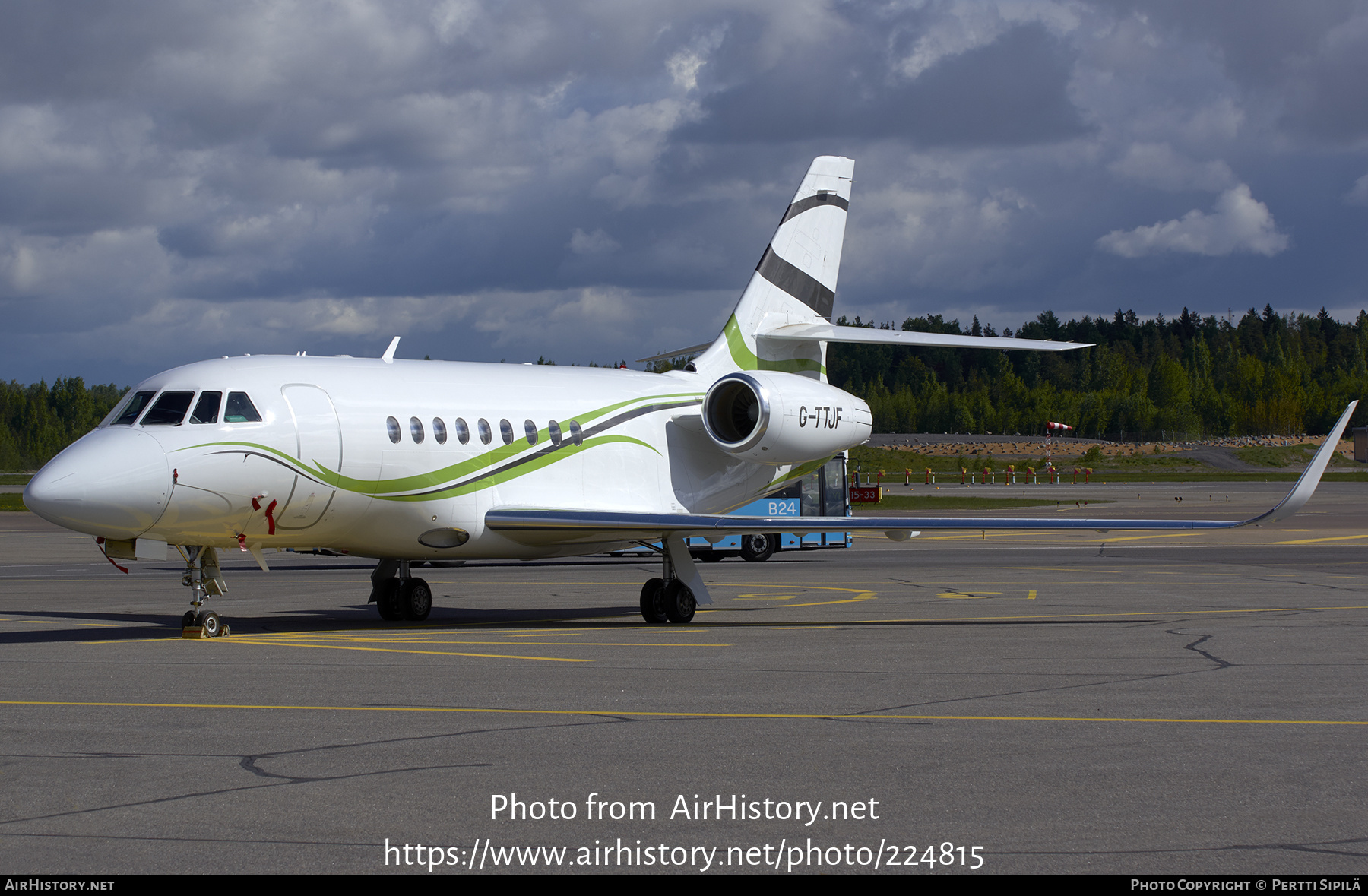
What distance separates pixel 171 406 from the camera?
54.6 ft

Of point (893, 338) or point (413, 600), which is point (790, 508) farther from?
point (413, 600)

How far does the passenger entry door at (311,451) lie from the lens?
17.2 m

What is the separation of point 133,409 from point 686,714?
30.4 ft

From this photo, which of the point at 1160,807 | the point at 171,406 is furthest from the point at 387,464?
the point at 1160,807

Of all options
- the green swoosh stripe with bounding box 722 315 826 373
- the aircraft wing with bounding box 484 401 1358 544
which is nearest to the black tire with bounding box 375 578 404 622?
the aircraft wing with bounding box 484 401 1358 544

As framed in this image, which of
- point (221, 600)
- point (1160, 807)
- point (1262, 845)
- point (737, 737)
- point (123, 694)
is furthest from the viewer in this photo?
point (221, 600)

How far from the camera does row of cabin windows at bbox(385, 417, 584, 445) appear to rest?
59.9 feet

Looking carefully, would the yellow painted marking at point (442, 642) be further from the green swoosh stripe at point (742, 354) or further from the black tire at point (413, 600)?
the green swoosh stripe at point (742, 354)

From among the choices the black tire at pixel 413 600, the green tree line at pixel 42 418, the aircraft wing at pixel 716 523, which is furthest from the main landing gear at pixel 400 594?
the green tree line at pixel 42 418

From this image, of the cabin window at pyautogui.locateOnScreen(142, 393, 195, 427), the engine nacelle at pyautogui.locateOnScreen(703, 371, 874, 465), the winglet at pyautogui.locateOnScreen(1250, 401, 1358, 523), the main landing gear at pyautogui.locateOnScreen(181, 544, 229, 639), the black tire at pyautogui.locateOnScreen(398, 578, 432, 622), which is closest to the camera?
the cabin window at pyautogui.locateOnScreen(142, 393, 195, 427)

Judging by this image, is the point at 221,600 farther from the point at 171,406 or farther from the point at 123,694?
the point at 123,694

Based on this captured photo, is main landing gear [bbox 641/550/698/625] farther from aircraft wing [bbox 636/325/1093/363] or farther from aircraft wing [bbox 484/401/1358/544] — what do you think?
aircraft wing [bbox 636/325/1093/363]

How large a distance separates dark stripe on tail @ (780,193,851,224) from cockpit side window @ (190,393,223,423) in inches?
426

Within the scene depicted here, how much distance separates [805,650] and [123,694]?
24.1 feet
